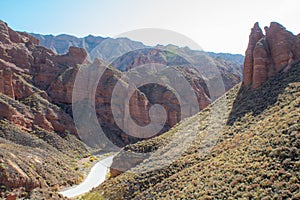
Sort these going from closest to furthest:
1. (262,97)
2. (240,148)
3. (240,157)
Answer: (240,157), (240,148), (262,97)

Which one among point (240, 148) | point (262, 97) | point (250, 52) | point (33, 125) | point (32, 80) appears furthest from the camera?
point (32, 80)

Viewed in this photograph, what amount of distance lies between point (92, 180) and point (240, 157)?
26.4m

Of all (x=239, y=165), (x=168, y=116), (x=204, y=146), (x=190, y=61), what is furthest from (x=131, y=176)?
(x=190, y=61)

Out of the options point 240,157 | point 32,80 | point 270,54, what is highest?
point 32,80

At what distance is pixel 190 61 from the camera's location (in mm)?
143250

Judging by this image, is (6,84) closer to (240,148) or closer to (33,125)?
(33,125)

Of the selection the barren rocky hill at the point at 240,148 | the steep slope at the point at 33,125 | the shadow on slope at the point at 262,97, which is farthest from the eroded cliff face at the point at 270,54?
the steep slope at the point at 33,125

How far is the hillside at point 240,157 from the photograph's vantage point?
47.5 feet

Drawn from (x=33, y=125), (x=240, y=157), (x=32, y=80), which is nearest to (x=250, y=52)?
(x=240, y=157)

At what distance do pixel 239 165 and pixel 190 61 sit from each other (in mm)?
129980

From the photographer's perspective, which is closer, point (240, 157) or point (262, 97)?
point (240, 157)

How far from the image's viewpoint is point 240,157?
17.9 meters

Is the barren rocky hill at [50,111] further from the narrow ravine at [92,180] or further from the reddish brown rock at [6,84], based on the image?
the narrow ravine at [92,180]

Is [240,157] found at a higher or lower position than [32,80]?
lower
